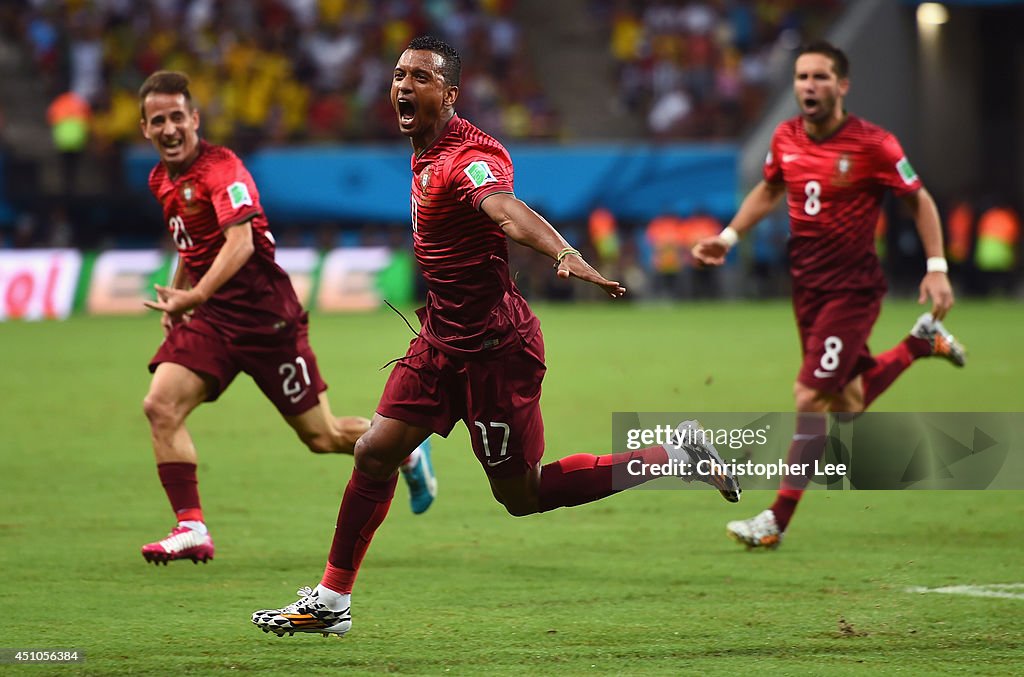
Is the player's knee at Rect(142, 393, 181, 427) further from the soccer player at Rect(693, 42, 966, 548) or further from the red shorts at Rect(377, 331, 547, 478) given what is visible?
the soccer player at Rect(693, 42, 966, 548)

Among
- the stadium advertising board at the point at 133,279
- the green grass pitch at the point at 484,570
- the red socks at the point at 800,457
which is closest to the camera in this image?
the green grass pitch at the point at 484,570

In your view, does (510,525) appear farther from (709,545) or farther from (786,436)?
(786,436)

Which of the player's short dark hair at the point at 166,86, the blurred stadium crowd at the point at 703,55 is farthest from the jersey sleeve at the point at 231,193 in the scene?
the blurred stadium crowd at the point at 703,55

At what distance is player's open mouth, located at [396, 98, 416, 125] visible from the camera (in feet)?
19.0

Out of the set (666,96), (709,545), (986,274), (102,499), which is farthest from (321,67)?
(709,545)

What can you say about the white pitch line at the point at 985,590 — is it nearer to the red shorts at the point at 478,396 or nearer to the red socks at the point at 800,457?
the red socks at the point at 800,457

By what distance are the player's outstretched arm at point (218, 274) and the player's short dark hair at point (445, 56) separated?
1.97 metres

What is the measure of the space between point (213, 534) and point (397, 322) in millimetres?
15085

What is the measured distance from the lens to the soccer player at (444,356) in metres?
5.80

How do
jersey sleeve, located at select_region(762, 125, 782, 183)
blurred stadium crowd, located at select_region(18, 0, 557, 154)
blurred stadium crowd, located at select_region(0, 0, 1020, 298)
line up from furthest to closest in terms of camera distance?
blurred stadium crowd, located at select_region(18, 0, 557, 154) → blurred stadium crowd, located at select_region(0, 0, 1020, 298) → jersey sleeve, located at select_region(762, 125, 782, 183)

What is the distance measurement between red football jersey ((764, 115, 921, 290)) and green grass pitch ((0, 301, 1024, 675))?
1.40m

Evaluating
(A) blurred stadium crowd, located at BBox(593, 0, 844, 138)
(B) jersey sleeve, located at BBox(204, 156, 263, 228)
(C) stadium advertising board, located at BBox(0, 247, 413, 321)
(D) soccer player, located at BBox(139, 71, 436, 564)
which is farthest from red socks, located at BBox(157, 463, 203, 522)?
(A) blurred stadium crowd, located at BBox(593, 0, 844, 138)

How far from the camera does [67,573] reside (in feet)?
23.6

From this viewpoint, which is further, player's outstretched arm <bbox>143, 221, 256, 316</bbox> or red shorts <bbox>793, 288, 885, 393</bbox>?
red shorts <bbox>793, 288, 885, 393</bbox>
